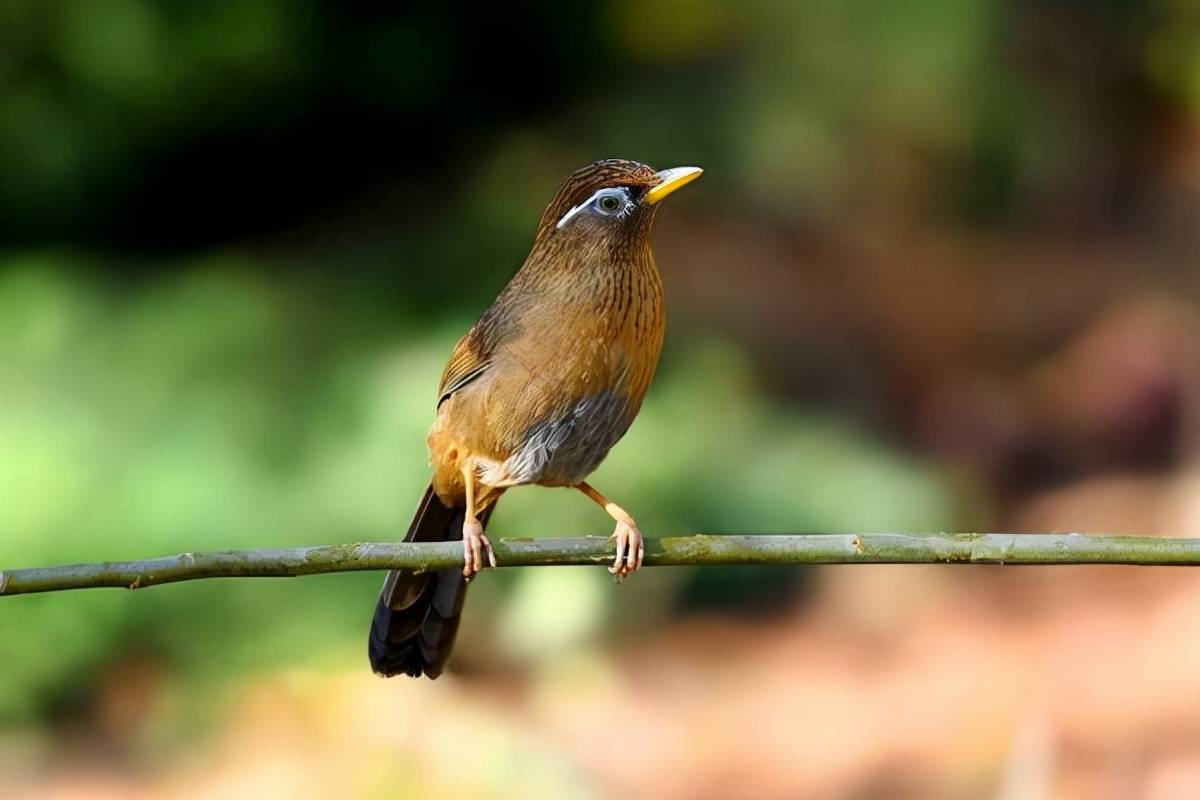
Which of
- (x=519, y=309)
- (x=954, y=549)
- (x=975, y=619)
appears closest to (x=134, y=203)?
(x=975, y=619)

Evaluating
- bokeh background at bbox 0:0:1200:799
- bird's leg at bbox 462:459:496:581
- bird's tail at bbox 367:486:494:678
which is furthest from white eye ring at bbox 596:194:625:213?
bokeh background at bbox 0:0:1200:799

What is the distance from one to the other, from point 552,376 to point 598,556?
8.4 inches

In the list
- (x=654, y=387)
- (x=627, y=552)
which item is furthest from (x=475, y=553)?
(x=654, y=387)

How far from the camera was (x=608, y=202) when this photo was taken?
140 cm

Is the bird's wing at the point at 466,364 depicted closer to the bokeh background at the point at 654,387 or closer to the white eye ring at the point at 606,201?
the white eye ring at the point at 606,201

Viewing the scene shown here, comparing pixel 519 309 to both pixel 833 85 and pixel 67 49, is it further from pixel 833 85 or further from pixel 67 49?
pixel 833 85

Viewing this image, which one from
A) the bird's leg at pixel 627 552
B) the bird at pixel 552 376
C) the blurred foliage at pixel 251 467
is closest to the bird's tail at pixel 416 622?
the bird at pixel 552 376

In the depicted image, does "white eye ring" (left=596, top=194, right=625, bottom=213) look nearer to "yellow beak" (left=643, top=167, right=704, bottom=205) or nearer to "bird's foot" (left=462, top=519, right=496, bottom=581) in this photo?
"yellow beak" (left=643, top=167, right=704, bottom=205)

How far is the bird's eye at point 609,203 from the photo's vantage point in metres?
1.39

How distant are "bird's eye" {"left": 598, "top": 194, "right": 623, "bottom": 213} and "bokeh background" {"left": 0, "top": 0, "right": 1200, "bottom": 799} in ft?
6.61

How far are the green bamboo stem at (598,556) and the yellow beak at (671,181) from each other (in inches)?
12.2

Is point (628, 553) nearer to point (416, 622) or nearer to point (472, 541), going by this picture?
point (472, 541)

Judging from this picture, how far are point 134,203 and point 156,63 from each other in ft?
1.36

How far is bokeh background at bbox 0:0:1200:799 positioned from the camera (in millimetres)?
3824
